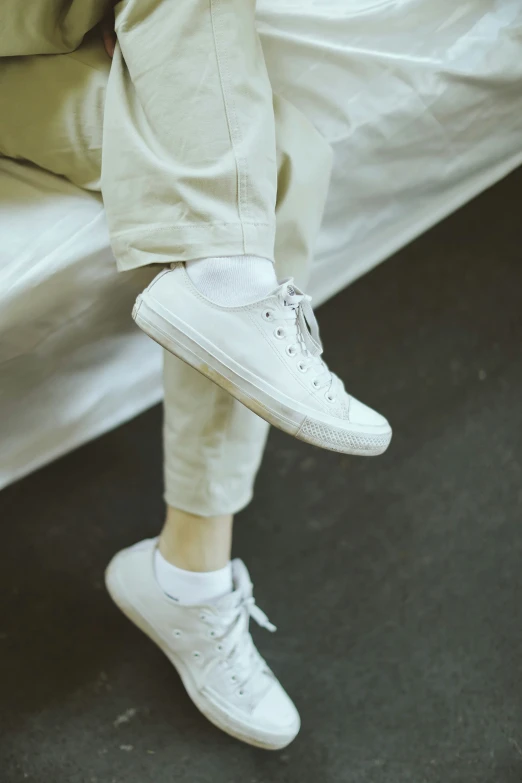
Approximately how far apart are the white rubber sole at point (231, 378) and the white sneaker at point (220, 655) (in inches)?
11.4

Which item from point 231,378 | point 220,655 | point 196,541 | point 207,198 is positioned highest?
point 207,198

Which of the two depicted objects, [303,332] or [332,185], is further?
[332,185]

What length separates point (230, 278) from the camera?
1.90 ft

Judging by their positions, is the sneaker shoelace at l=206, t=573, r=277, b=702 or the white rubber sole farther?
the sneaker shoelace at l=206, t=573, r=277, b=702

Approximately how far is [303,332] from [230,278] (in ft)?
0.30

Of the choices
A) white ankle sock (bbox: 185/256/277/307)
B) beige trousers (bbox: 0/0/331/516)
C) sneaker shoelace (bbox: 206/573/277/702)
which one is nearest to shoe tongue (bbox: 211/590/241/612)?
sneaker shoelace (bbox: 206/573/277/702)

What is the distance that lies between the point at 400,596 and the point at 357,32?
26.9 inches

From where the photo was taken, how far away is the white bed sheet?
0.64 m

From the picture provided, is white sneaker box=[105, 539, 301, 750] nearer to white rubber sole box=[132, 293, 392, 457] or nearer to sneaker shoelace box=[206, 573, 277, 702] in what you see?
sneaker shoelace box=[206, 573, 277, 702]

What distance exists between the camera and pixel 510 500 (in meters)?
0.97

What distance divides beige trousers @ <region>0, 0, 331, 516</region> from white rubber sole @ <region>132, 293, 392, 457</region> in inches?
1.9

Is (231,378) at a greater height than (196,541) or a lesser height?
greater

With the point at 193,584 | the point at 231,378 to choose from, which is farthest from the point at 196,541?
the point at 231,378

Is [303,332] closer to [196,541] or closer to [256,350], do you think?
[256,350]
